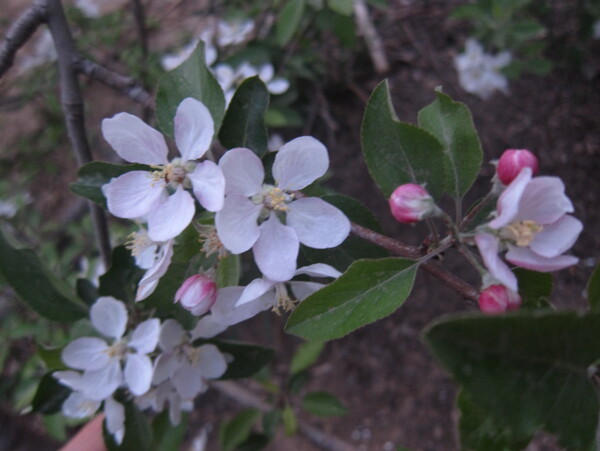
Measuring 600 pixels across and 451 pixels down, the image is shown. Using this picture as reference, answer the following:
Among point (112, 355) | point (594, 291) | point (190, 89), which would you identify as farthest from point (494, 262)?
point (112, 355)

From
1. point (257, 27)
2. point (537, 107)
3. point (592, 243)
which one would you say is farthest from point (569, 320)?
point (537, 107)

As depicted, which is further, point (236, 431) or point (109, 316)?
point (236, 431)

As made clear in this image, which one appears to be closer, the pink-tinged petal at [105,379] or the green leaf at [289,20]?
the pink-tinged petal at [105,379]

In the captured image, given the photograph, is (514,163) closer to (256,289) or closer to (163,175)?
(256,289)

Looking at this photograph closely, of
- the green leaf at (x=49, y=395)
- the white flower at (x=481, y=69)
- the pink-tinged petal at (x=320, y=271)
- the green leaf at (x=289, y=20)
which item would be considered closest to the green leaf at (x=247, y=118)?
the pink-tinged petal at (x=320, y=271)

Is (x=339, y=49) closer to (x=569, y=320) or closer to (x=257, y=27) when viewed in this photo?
(x=257, y=27)

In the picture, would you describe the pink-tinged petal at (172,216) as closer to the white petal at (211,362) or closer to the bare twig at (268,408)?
the white petal at (211,362)
